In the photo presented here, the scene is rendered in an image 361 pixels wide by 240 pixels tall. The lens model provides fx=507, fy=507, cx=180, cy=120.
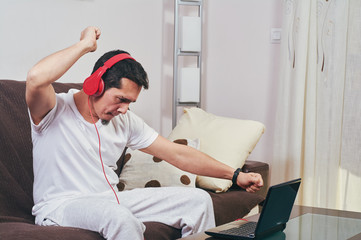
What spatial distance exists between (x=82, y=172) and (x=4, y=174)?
0.34 meters

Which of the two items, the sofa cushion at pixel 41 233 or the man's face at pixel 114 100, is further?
the man's face at pixel 114 100

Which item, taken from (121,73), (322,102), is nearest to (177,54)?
(322,102)

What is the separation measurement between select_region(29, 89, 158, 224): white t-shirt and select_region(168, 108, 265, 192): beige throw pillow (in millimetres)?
848

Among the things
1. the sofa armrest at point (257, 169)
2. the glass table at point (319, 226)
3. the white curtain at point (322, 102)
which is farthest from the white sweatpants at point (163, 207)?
the white curtain at point (322, 102)

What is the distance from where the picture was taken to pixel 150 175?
2.52m

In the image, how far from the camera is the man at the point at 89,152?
168 cm

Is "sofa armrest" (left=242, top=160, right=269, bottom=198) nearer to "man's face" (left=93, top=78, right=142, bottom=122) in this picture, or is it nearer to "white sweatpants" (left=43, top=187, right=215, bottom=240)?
"white sweatpants" (left=43, top=187, right=215, bottom=240)

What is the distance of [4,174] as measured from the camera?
1940 mm

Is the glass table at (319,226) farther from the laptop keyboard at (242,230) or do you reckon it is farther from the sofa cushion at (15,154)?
the sofa cushion at (15,154)

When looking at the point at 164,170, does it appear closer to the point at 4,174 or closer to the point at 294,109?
the point at 4,174

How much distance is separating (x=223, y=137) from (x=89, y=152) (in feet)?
3.45

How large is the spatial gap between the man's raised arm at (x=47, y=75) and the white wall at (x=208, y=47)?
1.13 m

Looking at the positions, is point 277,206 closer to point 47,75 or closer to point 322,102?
point 47,75

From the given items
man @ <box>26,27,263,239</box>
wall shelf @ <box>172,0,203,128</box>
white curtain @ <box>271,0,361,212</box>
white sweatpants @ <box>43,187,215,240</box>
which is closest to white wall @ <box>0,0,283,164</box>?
wall shelf @ <box>172,0,203,128</box>
